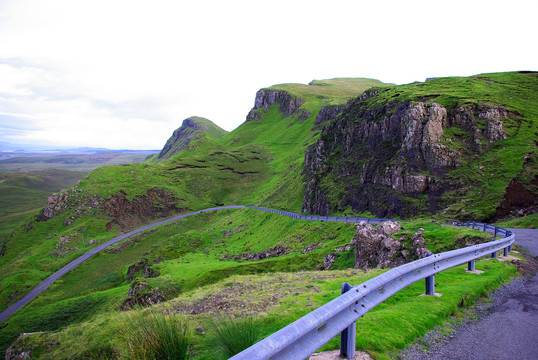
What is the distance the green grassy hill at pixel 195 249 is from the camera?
12469 millimetres

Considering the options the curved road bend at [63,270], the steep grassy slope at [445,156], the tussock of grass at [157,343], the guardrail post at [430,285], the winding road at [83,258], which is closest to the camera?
the tussock of grass at [157,343]

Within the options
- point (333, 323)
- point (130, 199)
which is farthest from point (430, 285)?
point (130, 199)

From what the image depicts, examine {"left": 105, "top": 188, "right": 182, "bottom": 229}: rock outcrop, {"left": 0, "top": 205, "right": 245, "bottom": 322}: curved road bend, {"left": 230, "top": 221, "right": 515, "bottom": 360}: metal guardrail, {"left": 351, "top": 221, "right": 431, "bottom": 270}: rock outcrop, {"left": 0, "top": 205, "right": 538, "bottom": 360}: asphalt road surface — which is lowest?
{"left": 0, "top": 205, "right": 245, "bottom": 322}: curved road bend

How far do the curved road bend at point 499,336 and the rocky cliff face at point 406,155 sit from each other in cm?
3262

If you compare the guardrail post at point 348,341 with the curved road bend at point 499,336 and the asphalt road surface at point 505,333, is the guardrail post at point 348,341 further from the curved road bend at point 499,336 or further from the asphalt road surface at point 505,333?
the asphalt road surface at point 505,333

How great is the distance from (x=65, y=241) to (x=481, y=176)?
119444 millimetres

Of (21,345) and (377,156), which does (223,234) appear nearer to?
(377,156)

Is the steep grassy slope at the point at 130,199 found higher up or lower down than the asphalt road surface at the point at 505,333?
lower down

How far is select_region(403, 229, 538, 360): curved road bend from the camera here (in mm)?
5613

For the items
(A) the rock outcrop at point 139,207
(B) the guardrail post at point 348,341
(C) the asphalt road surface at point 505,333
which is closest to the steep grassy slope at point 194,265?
(C) the asphalt road surface at point 505,333

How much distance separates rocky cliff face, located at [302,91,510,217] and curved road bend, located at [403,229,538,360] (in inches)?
1284

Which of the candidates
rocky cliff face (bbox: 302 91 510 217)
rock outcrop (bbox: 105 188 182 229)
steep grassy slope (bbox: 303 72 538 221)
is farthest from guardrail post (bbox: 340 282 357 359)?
rock outcrop (bbox: 105 188 182 229)

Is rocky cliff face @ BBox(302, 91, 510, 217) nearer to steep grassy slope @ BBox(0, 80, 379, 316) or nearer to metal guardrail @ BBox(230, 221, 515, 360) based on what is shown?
steep grassy slope @ BBox(0, 80, 379, 316)

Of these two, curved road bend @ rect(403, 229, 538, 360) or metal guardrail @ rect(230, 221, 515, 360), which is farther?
curved road bend @ rect(403, 229, 538, 360)
